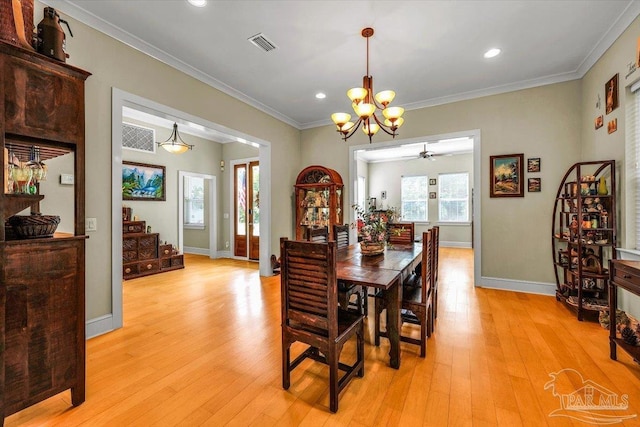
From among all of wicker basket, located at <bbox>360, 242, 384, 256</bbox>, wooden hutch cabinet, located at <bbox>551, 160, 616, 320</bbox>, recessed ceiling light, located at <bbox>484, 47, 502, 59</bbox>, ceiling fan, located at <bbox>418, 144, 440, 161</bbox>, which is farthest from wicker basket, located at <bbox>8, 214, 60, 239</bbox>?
ceiling fan, located at <bbox>418, 144, 440, 161</bbox>

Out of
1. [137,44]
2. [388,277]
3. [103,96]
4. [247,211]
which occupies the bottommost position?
[388,277]

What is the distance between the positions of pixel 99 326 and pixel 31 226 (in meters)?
1.57

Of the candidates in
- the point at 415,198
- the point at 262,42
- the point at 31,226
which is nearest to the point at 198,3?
the point at 262,42

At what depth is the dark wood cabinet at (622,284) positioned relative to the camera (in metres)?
1.92

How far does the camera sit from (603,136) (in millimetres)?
3082

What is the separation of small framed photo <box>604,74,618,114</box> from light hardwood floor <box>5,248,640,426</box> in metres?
2.31

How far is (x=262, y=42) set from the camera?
2896mm

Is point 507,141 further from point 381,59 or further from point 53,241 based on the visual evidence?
point 53,241

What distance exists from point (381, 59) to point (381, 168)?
21.7 ft

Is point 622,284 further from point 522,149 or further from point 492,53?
point 492,53

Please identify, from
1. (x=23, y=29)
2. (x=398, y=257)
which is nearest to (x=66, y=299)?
(x=23, y=29)

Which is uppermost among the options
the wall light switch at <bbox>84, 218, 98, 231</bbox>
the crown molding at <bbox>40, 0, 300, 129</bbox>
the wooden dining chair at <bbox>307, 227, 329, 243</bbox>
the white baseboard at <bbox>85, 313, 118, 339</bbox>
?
the crown molding at <bbox>40, 0, 300, 129</bbox>

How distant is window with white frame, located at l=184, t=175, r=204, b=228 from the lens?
292 inches

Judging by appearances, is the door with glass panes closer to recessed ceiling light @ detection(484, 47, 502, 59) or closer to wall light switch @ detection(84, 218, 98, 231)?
wall light switch @ detection(84, 218, 98, 231)
